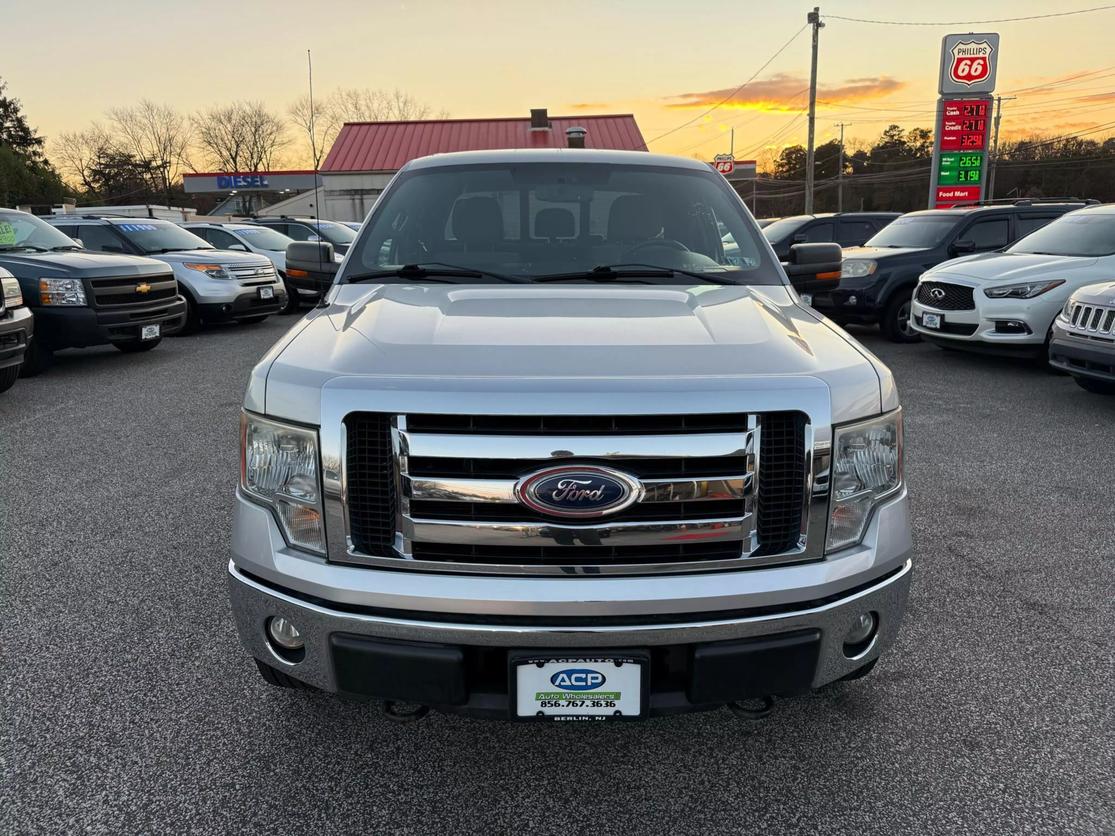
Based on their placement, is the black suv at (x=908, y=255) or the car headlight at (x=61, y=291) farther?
the black suv at (x=908, y=255)

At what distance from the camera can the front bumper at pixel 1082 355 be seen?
633 centimetres

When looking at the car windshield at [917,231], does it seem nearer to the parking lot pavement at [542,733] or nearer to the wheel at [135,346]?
the parking lot pavement at [542,733]

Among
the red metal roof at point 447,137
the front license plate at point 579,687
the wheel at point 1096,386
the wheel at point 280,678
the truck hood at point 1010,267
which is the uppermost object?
the red metal roof at point 447,137

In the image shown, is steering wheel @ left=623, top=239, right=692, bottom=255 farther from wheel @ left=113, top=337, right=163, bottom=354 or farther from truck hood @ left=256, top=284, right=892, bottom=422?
wheel @ left=113, top=337, right=163, bottom=354

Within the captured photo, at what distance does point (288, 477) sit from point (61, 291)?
8.03 meters

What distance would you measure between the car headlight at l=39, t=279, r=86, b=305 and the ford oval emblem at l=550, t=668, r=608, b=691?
8548 mm

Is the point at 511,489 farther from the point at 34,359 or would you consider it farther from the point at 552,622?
the point at 34,359

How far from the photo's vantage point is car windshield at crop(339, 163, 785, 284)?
10.1 ft

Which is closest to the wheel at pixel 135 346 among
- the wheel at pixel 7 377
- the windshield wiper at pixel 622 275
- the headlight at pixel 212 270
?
the headlight at pixel 212 270

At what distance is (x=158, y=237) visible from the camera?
39.8 feet

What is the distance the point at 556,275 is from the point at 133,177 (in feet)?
264

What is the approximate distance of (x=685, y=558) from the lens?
77.9 inches

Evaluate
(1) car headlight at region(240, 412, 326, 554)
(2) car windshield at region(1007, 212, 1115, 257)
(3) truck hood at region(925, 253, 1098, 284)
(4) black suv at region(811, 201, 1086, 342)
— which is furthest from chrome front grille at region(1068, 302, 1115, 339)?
(1) car headlight at region(240, 412, 326, 554)

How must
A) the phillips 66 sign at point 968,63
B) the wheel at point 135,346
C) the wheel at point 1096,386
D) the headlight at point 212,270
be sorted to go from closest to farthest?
1. the wheel at point 1096,386
2. the wheel at point 135,346
3. the headlight at point 212,270
4. the phillips 66 sign at point 968,63
